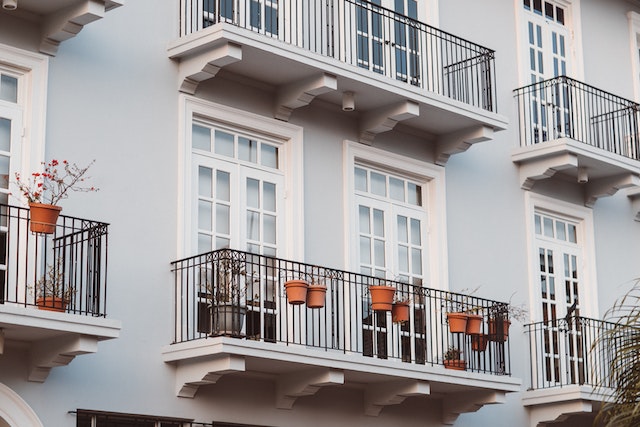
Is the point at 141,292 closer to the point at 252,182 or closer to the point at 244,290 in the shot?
the point at 244,290

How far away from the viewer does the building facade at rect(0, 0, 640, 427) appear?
1321 cm

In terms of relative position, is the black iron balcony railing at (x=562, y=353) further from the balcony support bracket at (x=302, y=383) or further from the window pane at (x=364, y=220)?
the balcony support bracket at (x=302, y=383)

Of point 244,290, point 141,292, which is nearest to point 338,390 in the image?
point 244,290

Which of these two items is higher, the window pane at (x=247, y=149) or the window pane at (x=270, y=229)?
the window pane at (x=247, y=149)

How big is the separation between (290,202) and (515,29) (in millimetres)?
6169

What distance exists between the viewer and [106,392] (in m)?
13.3

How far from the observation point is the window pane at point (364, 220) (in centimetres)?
1667

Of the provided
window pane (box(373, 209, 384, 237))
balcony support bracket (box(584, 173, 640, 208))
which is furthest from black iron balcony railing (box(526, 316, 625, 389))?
window pane (box(373, 209, 384, 237))

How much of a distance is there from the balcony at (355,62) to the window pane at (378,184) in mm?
598

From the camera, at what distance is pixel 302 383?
48.1 feet

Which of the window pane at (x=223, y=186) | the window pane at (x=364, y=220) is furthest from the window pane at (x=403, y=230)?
the window pane at (x=223, y=186)

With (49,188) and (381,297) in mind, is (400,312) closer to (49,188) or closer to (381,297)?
(381,297)

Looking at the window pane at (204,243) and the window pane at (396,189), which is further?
the window pane at (396,189)

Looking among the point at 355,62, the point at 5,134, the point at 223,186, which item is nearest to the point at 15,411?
the point at 5,134
